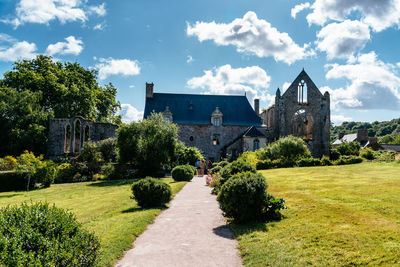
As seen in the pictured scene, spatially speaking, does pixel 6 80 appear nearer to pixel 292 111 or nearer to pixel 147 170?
pixel 147 170

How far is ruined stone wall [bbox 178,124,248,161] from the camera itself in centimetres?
3875

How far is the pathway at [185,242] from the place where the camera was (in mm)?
5250

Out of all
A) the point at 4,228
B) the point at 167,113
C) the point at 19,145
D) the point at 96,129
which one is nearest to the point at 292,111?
the point at 167,113

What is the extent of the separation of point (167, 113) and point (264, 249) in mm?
33535

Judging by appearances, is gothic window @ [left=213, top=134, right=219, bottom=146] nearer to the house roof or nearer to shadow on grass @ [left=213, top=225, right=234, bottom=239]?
the house roof

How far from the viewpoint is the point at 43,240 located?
11.7 ft

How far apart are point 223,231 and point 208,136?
104 ft

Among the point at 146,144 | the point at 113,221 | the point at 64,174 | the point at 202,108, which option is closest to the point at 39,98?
the point at 64,174

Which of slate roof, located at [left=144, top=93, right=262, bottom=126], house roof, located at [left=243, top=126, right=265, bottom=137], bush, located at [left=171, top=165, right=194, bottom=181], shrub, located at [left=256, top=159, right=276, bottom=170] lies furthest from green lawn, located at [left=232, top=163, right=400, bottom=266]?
slate roof, located at [left=144, top=93, right=262, bottom=126]

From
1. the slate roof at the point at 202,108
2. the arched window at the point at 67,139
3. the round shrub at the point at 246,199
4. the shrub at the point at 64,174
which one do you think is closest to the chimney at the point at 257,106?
the slate roof at the point at 202,108

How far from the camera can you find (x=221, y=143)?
38875 millimetres

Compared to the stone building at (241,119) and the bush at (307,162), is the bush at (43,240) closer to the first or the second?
the bush at (307,162)

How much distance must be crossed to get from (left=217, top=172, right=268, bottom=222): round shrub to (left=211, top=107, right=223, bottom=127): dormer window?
3127 cm

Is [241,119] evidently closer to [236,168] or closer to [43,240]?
[236,168]
